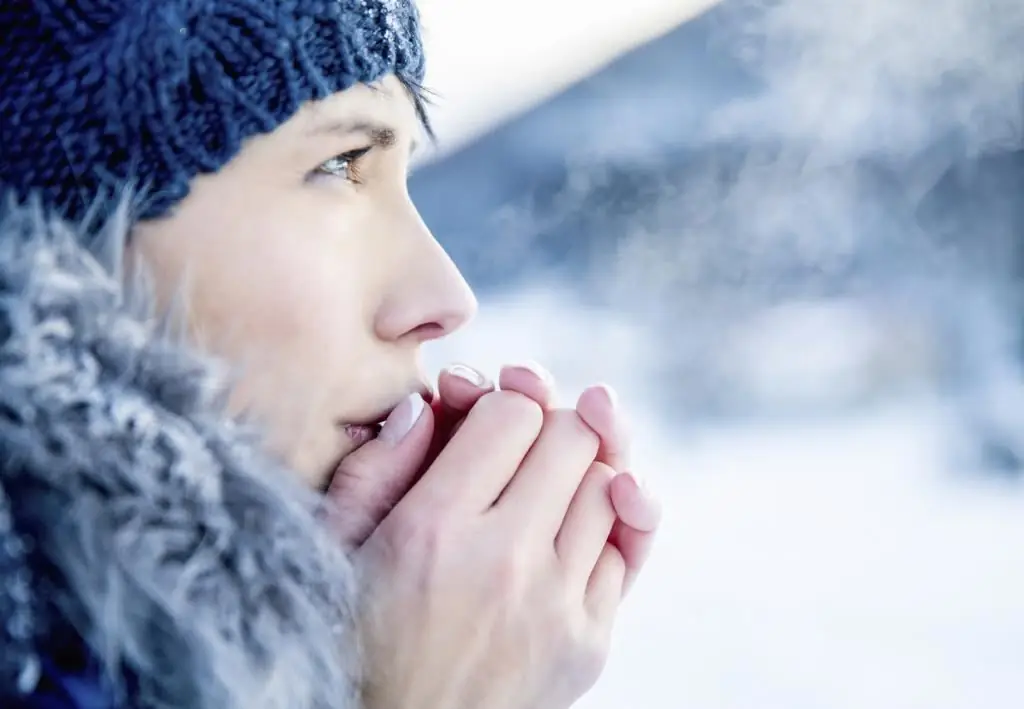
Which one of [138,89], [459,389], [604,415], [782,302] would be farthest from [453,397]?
[782,302]

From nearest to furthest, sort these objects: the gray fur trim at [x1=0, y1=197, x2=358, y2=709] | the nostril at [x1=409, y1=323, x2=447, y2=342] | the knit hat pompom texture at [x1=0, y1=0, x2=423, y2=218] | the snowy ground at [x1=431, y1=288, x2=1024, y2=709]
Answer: the gray fur trim at [x1=0, y1=197, x2=358, y2=709] → the knit hat pompom texture at [x1=0, y1=0, x2=423, y2=218] → the nostril at [x1=409, y1=323, x2=447, y2=342] → the snowy ground at [x1=431, y1=288, x2=1024, y2=709]

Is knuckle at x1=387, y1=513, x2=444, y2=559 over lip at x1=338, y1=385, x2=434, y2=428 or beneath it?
beneath

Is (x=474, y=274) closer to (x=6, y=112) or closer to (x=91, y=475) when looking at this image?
(x=6, y=112)

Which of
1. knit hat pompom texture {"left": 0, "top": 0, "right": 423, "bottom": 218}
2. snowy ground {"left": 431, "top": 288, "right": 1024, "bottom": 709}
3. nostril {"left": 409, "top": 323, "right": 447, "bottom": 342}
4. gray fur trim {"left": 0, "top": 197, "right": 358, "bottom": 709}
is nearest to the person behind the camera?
gray fur trim {"left": 0, "top": 197, "right": 358, "bottom": 709}

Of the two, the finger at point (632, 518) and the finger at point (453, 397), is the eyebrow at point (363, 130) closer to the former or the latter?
the finger at point (453, 397)

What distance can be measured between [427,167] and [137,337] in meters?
0.74

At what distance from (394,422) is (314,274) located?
4.4 inches

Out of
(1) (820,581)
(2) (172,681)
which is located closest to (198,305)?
(2) (172,681)

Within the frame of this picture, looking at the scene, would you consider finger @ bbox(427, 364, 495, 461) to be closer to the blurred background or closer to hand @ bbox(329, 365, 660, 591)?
hand @ bbox(329, 365, 660, 591)

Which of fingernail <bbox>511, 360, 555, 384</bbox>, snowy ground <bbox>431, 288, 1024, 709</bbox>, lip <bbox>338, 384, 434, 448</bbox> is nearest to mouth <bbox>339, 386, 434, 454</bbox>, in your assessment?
lip <bbox>338, 384, 434, 448</bbox>

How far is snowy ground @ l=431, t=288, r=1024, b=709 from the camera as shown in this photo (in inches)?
37.0

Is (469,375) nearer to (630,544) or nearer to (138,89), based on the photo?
(630,544)

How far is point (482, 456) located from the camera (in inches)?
25.0

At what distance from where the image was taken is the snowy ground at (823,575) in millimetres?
941
